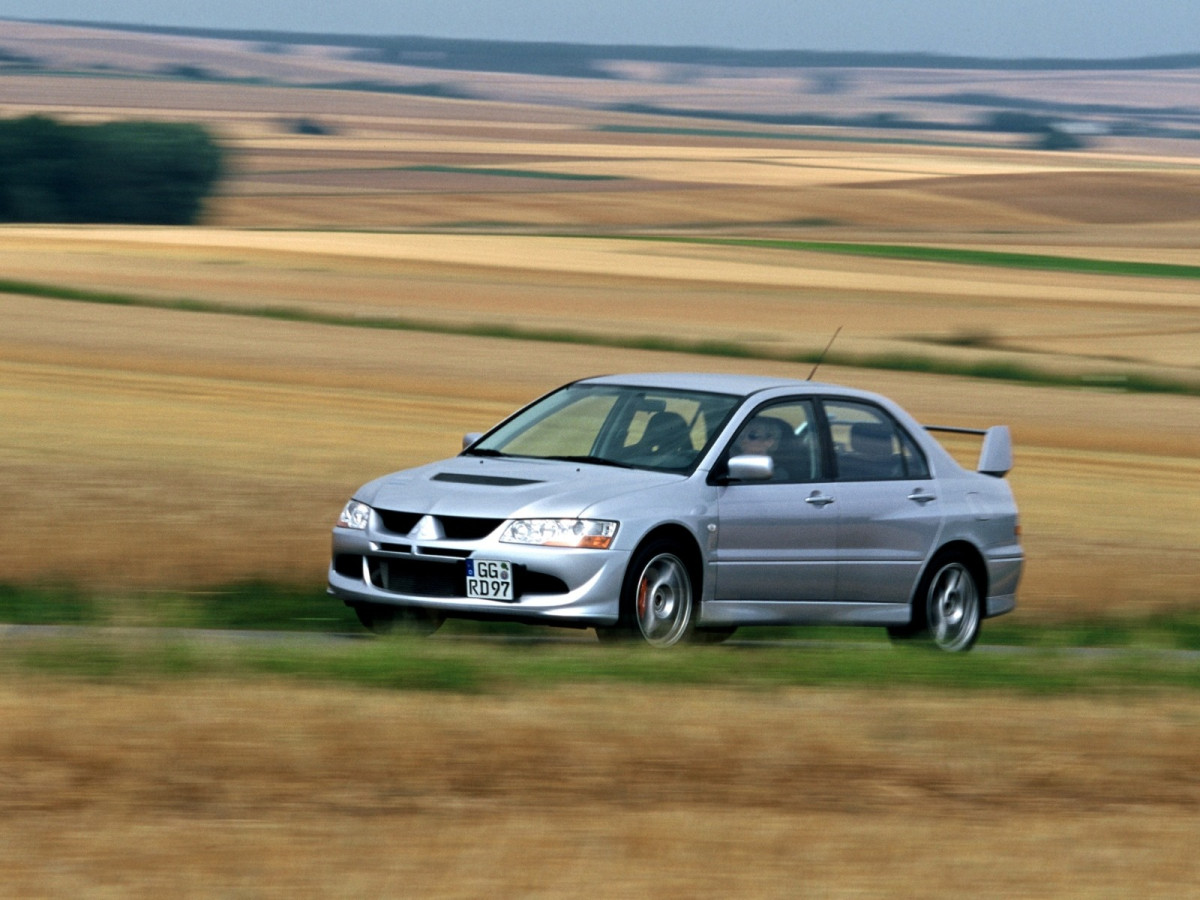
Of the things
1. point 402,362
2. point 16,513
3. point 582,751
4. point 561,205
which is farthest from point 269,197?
point 582,751

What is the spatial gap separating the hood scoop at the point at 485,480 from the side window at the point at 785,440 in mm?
1172

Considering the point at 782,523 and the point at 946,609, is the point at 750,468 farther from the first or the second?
the point at 946,609

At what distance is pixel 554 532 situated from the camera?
966cm

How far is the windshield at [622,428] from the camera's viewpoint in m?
10.6

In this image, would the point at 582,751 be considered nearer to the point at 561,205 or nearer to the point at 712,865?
the point at 712,865

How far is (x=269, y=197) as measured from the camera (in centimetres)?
8800

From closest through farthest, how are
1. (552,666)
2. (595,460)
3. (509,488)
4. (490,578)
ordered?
(552,666), (490,578), (509,488), (595,460)

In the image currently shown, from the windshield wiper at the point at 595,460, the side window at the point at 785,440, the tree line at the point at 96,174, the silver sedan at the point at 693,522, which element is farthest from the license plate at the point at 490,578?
the tree line at the point at 96,174

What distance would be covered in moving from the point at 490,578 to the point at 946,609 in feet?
9.83

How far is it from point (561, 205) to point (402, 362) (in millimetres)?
53437

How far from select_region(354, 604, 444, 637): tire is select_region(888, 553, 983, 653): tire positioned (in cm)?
264

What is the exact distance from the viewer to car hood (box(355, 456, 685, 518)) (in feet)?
32.0

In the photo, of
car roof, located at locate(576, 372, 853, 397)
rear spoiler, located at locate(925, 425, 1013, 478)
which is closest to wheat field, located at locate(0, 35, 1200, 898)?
rear spoiler, located at locate(925, 425, 1013, 478)

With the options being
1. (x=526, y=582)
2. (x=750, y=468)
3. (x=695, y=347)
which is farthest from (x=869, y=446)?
(x=695, y=347)
